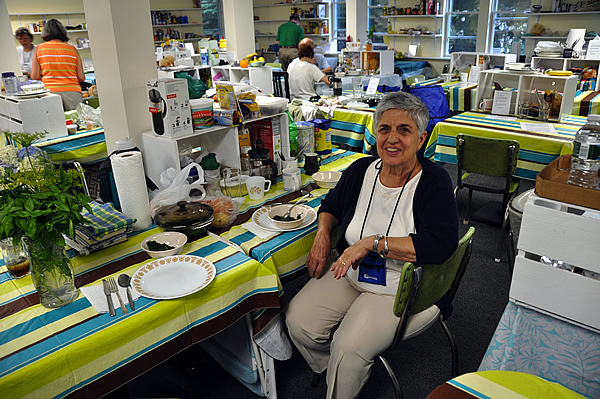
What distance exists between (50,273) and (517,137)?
299 cm

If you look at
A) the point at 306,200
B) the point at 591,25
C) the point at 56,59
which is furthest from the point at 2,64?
the point at 591,25

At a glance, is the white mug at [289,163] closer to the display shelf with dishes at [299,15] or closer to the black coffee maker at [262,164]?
the black coffee maker at [262,164]

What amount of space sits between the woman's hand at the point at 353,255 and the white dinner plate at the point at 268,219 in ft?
0.96

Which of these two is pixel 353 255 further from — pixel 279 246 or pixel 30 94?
pixel 30 94

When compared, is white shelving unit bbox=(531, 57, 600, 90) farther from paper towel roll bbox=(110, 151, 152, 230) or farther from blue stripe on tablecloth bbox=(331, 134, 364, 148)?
paper towel roll bbox=(110, 151, 152, 230)

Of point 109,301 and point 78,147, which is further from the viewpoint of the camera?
point 78,147

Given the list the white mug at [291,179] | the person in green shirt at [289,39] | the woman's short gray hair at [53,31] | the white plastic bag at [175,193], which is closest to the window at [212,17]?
the person in green shirt at [289,39]

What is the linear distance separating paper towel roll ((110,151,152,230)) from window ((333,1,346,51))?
8.68 meters

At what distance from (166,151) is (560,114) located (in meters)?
3.05

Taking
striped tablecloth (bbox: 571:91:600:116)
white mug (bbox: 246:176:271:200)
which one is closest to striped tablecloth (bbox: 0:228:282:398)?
white mug (bbox: 246:176:271:200)

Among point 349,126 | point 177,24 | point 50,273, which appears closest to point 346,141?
point 349,126

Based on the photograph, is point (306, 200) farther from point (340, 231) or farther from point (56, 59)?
point (56, 59)

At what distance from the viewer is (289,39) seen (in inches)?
303

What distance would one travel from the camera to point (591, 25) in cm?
661
